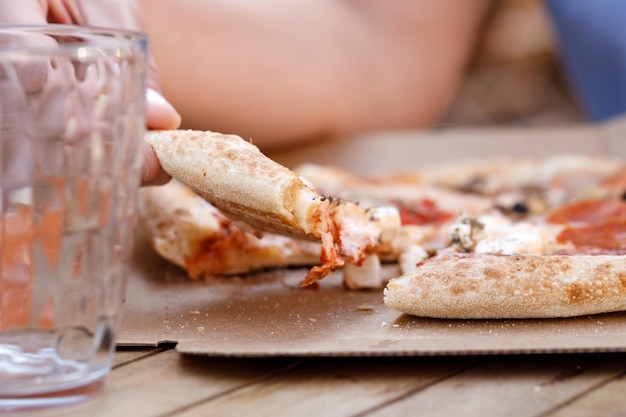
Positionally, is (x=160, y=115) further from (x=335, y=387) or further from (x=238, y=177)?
(x=335, y=387)

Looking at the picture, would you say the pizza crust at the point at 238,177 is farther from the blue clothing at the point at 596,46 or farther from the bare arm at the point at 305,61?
the blue clothing at the point at 596,46

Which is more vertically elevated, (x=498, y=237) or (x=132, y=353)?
(x=498, y=237)

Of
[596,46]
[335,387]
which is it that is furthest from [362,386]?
[596,46]

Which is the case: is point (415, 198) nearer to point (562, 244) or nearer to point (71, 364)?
point (562, 244)

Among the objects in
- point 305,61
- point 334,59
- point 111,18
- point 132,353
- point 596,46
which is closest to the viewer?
point 132,353

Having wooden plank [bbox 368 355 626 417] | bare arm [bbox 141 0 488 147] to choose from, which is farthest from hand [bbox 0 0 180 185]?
bare arm [bbox 141 0 488 147]

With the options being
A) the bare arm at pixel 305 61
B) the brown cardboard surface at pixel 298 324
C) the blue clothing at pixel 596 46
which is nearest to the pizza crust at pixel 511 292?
the brown cardboard surface at pixel 298 324

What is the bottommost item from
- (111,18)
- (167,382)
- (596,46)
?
(167,382)

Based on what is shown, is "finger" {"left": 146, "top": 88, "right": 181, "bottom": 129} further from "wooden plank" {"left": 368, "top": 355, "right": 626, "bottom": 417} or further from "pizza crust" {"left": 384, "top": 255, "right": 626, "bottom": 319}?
"wooden plank" {"left": 368, "top": 355, "right": 626, "bottom": 417}
